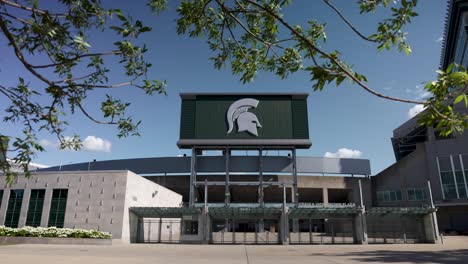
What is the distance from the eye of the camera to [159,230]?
3556 centimetres

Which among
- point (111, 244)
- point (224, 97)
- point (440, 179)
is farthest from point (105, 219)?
point (440, 179)

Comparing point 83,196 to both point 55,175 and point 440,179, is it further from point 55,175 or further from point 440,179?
point 440,179

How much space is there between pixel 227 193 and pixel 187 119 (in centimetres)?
1298

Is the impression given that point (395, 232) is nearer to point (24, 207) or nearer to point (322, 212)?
point (322, 212)

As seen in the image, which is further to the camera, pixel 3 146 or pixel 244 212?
pixel 244 212

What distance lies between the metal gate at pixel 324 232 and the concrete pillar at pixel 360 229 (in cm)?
197

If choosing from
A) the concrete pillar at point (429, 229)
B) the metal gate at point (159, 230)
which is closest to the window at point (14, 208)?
the metal gate at point (159, 230)

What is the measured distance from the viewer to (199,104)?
5084cm

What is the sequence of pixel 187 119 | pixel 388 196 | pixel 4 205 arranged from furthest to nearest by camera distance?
pixel 388 196, pixel 187 119, pixel 4 205

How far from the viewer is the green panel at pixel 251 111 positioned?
4944 cm

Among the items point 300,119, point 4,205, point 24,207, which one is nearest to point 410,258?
point 300,119

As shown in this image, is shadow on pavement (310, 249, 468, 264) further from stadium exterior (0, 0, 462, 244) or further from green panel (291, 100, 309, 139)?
green panel (291, 100, 309, 139)

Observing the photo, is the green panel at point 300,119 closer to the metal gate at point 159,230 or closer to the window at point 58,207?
the metal gate at point 159,230

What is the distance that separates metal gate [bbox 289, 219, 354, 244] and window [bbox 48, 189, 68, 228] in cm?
2422
